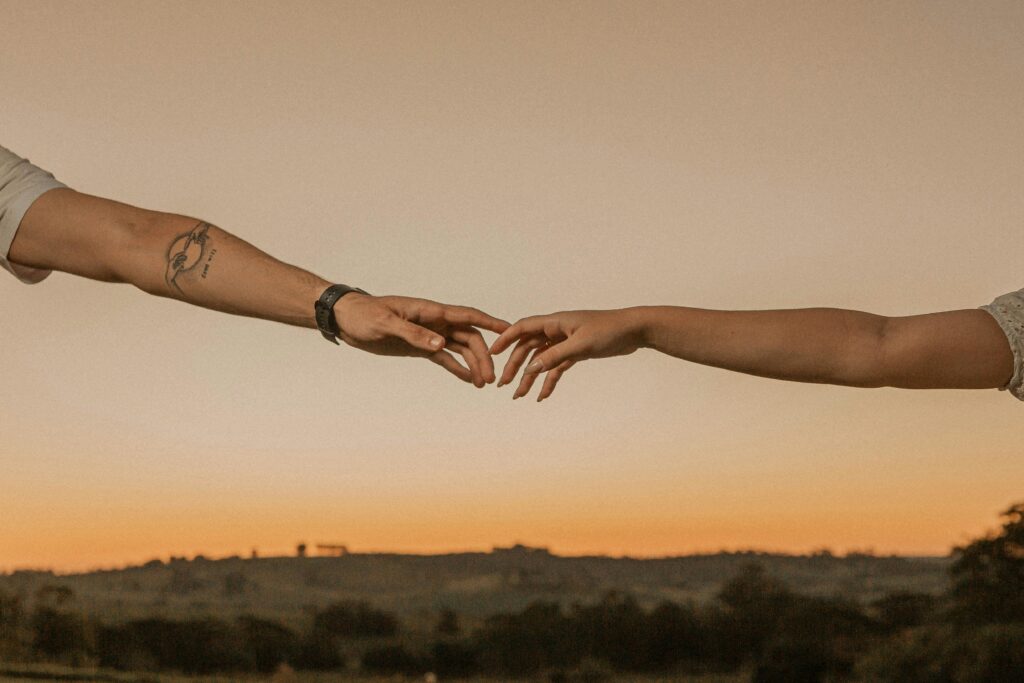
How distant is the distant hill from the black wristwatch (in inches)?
190

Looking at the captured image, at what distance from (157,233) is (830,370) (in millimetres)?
1245

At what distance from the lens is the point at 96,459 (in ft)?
22.3

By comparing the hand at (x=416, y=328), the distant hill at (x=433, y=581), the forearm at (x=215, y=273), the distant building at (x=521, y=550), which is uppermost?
the forearm at (x=215, y=273)

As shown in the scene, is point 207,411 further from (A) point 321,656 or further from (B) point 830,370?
(B) point 830,370

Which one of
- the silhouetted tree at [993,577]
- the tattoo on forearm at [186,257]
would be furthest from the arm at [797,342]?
the silhouetted tree at [993,577]

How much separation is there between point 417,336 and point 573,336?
0.93 ft

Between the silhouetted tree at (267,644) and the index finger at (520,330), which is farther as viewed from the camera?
the silhouetted tree at (267,644)

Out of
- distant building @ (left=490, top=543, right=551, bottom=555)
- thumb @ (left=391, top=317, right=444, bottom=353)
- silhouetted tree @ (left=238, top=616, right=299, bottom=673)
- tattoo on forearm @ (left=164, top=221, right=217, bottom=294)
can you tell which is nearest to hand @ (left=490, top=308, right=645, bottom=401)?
thumb @ (left=391, top=317, right=444, bottom=353)

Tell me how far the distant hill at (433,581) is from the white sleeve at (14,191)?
4937mm

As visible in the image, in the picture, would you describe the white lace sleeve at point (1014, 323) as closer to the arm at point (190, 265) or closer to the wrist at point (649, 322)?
the wrist at point (649, 322)

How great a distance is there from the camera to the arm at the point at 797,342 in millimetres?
1873

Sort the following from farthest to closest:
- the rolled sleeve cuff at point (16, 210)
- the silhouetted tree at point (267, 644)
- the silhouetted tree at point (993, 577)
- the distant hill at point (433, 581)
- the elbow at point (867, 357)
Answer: the silhouetted tree at point (267, 644), the distant hill at point (433, 581), the silhouetted tree at point (993, 577), the elbow at point (867, 357), the rolled sleeve cuff at point (16, 210)

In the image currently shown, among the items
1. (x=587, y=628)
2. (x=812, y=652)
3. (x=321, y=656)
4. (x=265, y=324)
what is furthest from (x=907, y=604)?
(x=265, y=324)

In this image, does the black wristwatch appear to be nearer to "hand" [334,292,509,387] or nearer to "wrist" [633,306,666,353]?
"hand" [334,292,509,387]
